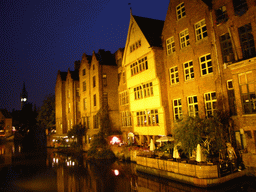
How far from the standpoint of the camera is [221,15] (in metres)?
19.5

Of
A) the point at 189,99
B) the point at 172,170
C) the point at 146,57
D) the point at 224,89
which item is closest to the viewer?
the point at 172,170

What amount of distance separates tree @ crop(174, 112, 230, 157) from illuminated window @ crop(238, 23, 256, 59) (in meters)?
5.49

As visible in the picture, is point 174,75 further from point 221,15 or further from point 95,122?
point 95,122

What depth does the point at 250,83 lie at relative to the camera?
1630 cm

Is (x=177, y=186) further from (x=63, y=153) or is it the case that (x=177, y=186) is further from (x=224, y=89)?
(x=63, y=153)

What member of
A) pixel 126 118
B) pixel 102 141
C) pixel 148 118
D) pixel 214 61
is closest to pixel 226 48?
pixel 214 61

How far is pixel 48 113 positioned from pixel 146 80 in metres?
42.1

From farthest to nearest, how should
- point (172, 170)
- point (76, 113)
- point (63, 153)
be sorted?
1. point (76, 113)
2. point (63, 153)
3. point (172, 170)

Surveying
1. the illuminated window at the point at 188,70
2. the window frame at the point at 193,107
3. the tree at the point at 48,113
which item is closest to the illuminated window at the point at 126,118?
the window frame at the point at 193,107

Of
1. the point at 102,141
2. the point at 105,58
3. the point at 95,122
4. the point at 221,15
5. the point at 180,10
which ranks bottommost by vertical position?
the point at 102,141

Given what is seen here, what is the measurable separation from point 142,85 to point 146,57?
3.52 metres

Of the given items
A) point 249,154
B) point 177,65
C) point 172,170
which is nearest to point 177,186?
point 172,170

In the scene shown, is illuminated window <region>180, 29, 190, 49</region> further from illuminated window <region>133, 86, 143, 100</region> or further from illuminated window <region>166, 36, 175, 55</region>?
illuminated window <region>133, 86, 143, 100</region>

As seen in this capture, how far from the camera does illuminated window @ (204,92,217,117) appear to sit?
66.3 ft
